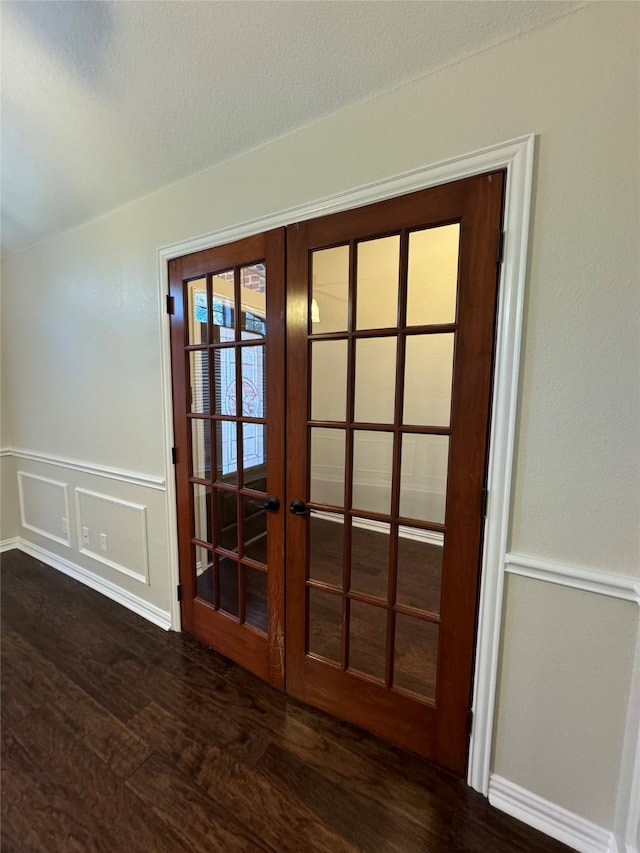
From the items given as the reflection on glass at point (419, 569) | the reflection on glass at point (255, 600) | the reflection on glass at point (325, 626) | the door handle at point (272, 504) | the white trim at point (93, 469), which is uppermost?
the door handle at point (272, 504)

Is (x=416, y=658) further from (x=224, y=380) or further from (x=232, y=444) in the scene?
(x=224, y=380)

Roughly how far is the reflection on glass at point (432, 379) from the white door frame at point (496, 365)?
0.22 m

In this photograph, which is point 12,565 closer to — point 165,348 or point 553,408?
point 165,348

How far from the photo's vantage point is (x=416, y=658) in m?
1.80

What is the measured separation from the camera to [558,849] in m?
1.13

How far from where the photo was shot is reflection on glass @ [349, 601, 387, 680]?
1.65 metres

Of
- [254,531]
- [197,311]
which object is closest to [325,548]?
[254,531]

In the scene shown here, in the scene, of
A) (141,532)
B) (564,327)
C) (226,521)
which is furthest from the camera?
(141,532)

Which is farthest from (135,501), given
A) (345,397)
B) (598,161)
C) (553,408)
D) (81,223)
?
(598,161)

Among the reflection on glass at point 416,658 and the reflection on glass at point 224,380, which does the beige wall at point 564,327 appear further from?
the reflection on glass at point 224,380

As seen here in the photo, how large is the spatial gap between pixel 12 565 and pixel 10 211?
106 inches

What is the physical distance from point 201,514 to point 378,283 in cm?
154

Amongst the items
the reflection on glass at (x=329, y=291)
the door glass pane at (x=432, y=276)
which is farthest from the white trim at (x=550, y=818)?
the reflection on glass at (x=329, y=291)

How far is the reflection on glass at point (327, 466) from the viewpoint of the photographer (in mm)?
1592
